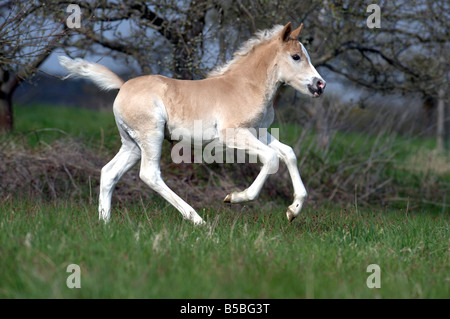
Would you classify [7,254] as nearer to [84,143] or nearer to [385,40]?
[84,143]

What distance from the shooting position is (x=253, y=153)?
17.2 ft

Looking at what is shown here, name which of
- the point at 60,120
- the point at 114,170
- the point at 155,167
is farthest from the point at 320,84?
the point at 60,120

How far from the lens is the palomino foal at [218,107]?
5.28 metres

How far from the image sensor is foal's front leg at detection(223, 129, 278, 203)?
201 inches

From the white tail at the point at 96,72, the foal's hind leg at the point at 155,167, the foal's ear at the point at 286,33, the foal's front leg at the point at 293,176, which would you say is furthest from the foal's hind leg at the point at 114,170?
the foal's ear at the point at 286,33

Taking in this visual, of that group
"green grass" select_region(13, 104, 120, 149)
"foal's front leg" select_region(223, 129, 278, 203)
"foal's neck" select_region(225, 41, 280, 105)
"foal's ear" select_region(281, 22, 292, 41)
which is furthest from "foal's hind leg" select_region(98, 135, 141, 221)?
"green grass" select_region(13, 104, 120, 149)

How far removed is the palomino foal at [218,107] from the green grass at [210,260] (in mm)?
554

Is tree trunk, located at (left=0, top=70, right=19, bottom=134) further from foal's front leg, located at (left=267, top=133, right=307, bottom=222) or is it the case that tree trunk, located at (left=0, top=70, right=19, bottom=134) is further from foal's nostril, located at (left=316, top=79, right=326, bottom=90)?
foal's nostril, located at (left=316, top=79, right=326, bottom=90)

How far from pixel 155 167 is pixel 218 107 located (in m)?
0.85

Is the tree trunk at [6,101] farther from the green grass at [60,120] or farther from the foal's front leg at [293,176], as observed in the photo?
the foal's front leg at [293,176]

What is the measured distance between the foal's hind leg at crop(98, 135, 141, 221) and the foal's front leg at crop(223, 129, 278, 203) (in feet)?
3.51

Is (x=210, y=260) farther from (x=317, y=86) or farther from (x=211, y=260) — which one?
(x=317, y=86)
